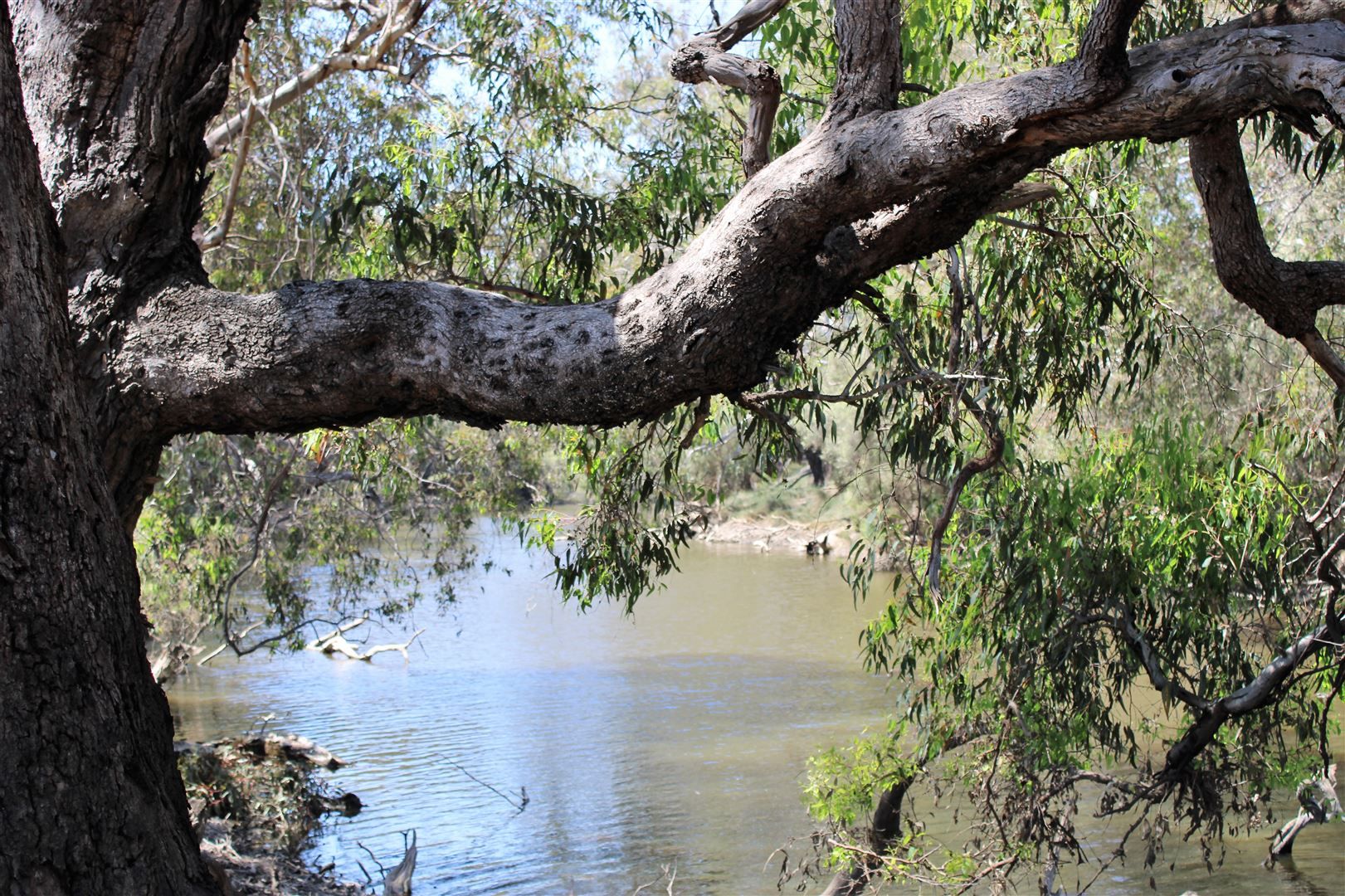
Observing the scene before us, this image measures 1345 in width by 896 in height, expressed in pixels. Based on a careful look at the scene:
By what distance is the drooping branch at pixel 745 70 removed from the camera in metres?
2.42

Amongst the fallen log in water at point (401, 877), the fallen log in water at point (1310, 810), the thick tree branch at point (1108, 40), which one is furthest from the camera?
the fallen log in water at point (401, 877)

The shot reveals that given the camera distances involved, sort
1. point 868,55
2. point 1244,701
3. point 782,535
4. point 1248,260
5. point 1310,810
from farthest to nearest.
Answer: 1. point 782,535
2. point 1310,810
3. point 1244,701
4. point 1248,260
5. point 868,55

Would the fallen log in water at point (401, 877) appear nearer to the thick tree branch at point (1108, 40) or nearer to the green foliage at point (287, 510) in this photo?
the green foliage at point (287, 510)

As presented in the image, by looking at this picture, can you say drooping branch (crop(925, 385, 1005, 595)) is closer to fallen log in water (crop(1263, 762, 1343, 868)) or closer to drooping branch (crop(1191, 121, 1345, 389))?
drooping branch (crop(1191, 121, 1345, 389))

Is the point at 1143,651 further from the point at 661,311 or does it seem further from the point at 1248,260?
the point at 661,311

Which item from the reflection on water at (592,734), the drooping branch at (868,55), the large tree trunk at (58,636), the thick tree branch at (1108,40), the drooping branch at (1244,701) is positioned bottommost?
the reflection on water at (592,734)

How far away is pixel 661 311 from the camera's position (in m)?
1.94

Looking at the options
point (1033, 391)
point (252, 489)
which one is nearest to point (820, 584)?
point (252, 489)

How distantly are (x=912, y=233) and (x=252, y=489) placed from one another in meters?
7.71

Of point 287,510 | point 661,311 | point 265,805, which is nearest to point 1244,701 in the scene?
point 661,311

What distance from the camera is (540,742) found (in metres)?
9.41

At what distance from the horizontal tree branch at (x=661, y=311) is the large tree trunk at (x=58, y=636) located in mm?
388

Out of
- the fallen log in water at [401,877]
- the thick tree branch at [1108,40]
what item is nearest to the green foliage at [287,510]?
the fallen log in water at [401,877]

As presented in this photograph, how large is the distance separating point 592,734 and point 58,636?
836 cm
